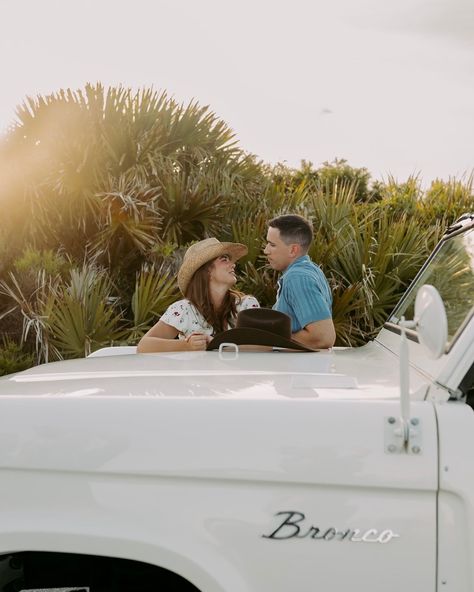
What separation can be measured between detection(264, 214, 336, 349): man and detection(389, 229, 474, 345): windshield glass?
61 cm

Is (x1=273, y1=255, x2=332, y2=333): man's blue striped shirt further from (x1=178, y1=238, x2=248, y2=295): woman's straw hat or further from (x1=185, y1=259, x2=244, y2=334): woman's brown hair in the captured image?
(x1=178, y1=238, x2=248, y2=295): woman's straw hat

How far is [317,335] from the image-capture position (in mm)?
4211

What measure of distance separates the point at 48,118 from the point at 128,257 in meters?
2.56

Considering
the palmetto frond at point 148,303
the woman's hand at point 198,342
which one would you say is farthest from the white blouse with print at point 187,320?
the palmetto frond at point 148,303

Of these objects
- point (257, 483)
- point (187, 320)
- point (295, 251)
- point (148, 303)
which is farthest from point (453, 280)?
point (148, 303)

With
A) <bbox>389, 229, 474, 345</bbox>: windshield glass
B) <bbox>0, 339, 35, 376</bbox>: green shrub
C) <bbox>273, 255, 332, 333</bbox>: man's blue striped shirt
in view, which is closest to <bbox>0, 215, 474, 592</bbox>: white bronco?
<bbox>389, 229, 474, 345</bbox>: windshield glass

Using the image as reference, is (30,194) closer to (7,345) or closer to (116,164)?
(116,164)

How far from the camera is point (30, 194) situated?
395 inches

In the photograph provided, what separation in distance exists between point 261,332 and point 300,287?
4.14 ft

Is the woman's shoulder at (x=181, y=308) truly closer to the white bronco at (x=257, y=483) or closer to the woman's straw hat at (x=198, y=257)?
the woman's straw hat at (x=198, y=257)

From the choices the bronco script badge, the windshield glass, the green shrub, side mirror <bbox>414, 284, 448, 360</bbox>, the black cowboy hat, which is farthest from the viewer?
the green shrub

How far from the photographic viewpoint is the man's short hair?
4941 mm

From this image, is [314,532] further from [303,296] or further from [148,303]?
[148,303]

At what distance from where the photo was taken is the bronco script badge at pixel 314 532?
183cm
